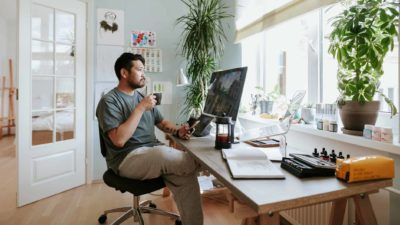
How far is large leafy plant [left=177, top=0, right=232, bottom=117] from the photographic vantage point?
107 inches

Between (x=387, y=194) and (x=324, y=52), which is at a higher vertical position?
(x=324, y=52)

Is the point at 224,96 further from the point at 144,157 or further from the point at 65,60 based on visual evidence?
the point at 65,60

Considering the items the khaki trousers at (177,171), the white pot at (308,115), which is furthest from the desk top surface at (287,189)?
the white pot at (308,115)

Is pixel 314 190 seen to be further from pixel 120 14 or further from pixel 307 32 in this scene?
pixel 120 14

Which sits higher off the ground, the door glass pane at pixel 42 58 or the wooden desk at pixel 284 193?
the door glass pane at pixel 42 58

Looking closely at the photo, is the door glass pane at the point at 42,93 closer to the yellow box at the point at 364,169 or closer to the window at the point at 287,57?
the window at the point at 287,57

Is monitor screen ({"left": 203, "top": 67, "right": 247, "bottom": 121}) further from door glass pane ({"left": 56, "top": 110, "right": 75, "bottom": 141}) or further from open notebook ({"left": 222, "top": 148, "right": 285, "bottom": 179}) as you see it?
door glass pane ({"left": 56, "top": 110, "right": 75, "bottom": 141})

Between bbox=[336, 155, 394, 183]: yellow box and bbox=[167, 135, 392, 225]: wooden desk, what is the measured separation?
2 centimetres

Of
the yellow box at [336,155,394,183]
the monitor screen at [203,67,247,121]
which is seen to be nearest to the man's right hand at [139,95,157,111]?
the monitor screen at [203,67,247,121]

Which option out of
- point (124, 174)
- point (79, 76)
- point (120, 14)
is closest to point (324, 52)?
point (124, 174)

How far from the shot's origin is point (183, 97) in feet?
11.0

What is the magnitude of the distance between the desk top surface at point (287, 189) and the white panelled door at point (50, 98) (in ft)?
7.62

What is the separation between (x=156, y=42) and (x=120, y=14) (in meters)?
0.52

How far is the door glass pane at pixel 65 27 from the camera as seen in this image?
2.85 metres
